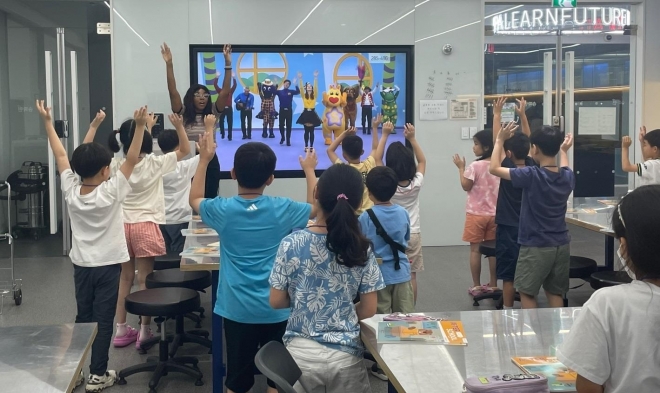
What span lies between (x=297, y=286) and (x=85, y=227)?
164cm

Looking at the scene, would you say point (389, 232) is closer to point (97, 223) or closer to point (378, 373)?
point (378, 373)

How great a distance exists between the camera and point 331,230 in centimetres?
252

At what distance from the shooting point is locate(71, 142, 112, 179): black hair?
3643mm

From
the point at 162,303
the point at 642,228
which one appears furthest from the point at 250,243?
the point at 642,228

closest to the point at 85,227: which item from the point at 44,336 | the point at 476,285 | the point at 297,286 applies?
the point at 44,336

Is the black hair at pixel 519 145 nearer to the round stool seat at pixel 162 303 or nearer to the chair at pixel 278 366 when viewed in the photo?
the round stool seat at pixel 162 303

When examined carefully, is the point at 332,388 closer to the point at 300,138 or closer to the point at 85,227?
the point at 85,227

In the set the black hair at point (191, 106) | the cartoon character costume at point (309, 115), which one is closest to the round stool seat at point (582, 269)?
the black hair at point (191, 106)

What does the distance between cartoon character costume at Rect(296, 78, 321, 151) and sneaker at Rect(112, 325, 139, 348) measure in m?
3.47

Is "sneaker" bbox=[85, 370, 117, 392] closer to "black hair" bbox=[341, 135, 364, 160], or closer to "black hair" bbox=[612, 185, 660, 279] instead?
"black hair" bbox=[341, 135, 364, 160]

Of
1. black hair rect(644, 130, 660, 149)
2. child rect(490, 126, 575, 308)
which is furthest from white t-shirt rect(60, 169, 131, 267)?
black hair rect(644, 130, 660, 149)

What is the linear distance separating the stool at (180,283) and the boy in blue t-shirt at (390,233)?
4.33 ft

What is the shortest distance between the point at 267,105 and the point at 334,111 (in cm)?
73

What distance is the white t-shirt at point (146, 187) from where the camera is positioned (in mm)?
4508
